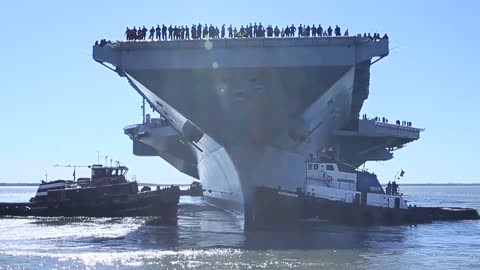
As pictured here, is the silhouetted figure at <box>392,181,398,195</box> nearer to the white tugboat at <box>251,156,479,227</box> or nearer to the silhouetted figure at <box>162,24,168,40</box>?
the white tugboat at <box>251,156,479,227</box>

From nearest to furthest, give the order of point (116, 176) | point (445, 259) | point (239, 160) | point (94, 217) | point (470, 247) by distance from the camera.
A: point (445, 259) → point (470, 247) → point (239, 160) → point (94, 217) → point (116, 176)

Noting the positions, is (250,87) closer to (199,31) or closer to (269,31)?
(269,31)

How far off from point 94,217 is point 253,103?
14752 millimetres

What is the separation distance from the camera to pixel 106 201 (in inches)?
1625

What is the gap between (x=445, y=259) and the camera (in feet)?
74.0

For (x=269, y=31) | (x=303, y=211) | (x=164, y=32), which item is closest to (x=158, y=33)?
(x=164, y=32)

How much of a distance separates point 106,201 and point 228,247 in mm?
18569

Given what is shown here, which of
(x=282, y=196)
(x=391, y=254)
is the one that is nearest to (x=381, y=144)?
(x=282, y=196)

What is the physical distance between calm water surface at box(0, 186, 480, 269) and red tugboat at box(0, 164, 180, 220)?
5100mm

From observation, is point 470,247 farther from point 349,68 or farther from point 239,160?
point 239,160

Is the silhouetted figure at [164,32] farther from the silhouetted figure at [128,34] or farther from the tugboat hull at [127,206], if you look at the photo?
the tugboat hull at [127,206]

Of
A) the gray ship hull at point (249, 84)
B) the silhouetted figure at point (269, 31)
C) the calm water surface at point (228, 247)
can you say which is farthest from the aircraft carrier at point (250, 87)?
the calm water surface at point (228, 247)

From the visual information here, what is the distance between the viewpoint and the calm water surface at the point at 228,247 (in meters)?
20.6

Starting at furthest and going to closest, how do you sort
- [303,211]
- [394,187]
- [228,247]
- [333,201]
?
[394,187]
[333,201]
[303,211]
[228,247]
